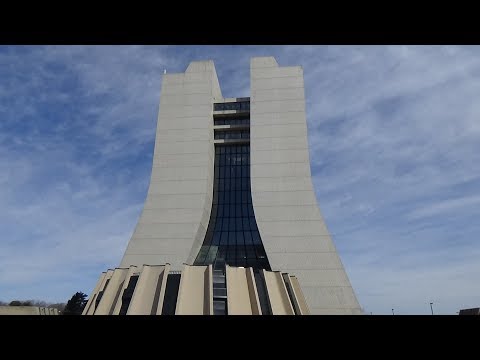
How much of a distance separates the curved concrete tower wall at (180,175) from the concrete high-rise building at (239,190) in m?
0.10

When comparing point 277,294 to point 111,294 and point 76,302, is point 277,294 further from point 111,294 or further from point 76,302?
point 76,302

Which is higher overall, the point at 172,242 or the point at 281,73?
the point at 281,73

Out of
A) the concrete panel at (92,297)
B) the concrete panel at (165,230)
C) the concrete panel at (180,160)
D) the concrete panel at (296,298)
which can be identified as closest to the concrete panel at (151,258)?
the concrete panel at (165,230)

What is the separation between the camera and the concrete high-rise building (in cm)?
2900

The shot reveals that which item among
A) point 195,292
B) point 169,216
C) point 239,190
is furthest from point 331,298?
point 169,216

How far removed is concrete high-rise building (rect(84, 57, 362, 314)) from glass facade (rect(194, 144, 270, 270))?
0.10 metres

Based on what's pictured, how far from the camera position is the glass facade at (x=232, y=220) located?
96.7 feet

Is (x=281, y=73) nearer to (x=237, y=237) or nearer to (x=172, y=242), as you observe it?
(x=237, y=237)

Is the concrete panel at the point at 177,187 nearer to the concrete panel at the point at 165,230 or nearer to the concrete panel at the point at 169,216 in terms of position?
the concrete panel at the point at 169,216
